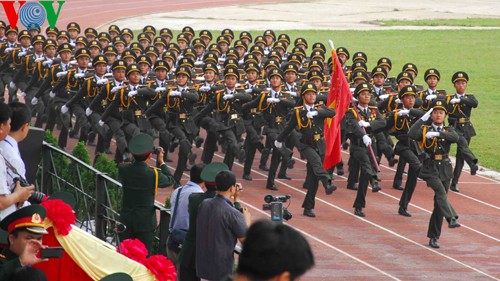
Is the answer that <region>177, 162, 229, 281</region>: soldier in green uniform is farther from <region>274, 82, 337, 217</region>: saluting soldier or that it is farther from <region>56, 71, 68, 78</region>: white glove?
<region>56, 71, 68, 78</region>: white glove

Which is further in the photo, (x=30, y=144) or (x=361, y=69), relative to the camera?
(x=361, y=69)

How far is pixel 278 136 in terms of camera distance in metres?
18.8

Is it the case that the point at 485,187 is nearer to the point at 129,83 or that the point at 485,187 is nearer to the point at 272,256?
the point at 129,83

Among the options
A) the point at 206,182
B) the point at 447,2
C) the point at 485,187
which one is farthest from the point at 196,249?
the point at 447,2

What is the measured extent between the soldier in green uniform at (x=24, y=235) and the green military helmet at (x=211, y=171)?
105 inches

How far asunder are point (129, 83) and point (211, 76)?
1778 mm

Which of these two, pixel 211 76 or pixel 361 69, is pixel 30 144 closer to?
pixel 211 76

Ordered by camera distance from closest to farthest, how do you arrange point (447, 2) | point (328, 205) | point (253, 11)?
point (328, 205) → point (253, 11) → point (447, 2)

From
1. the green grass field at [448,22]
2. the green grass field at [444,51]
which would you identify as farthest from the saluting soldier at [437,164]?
the green grass field at [448,22]

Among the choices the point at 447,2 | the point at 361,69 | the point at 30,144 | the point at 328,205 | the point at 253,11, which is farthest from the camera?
the point at 447,2

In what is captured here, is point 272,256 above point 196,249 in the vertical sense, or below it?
above

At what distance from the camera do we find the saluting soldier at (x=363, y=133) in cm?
1778

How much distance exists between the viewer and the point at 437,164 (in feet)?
53.4

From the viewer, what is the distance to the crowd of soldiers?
18.0 metres
